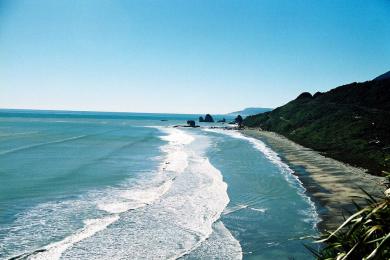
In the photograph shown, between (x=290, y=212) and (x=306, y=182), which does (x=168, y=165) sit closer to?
(x=306, y=182)

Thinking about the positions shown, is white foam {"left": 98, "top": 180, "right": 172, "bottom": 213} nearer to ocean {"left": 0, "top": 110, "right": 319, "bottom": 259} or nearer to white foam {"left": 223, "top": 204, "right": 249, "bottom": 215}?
ocean {"left": 0, "top": 110, "right": 319, "bottom": 259}

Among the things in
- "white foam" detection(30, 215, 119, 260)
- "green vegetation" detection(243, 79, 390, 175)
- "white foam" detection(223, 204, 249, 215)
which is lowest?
"white foam" detection(30, 215, 119, 260)

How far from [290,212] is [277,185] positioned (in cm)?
702

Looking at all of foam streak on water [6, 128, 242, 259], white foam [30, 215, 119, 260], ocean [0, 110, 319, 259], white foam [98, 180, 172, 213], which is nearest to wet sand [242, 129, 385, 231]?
ocean [0, 110, 319, 259]

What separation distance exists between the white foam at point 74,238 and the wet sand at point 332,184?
29.5 feet

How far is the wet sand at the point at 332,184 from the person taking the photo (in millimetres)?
19050

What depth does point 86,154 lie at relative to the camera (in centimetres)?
4369

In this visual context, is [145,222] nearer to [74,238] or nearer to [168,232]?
[168,232]

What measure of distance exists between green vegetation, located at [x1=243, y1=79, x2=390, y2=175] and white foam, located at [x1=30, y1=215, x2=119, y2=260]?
11427mm

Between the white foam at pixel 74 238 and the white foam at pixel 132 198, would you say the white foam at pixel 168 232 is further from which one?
the white foam at pixel 132 198

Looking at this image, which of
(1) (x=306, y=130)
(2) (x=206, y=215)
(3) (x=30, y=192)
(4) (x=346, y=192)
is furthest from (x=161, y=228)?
(1) (x=306, y=130)

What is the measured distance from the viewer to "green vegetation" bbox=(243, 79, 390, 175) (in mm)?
40156

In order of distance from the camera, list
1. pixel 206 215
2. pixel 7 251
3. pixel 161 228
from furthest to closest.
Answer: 1. pixel 206 215
2. pixel 161 228
3. pixel 7 251

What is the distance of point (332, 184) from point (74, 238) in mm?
17610
